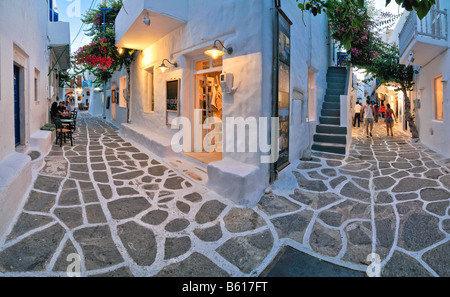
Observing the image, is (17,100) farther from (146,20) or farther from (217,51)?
(217,51)

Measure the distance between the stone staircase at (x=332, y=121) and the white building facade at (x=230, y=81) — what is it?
399mm

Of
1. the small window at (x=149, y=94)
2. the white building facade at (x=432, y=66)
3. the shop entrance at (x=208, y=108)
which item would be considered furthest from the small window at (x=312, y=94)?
the small window at (x=149, y=94)

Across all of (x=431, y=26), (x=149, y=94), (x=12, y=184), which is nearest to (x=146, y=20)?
(x=149, y=94)

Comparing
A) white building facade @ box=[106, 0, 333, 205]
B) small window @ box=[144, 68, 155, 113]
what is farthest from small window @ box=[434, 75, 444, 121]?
small window @ box=[144, 68, 155, 113]

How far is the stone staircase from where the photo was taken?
851 centimetres

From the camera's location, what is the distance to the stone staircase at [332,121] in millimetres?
8508

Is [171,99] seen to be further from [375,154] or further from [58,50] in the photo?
[58,50]

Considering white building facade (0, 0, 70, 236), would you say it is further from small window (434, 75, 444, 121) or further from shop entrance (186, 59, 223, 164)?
small window (434, 75, 444, 121)

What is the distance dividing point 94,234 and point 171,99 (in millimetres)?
5285

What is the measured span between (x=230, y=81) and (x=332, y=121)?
5426 millimetres

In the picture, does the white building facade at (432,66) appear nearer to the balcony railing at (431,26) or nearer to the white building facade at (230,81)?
the balcony railing at (431,26)

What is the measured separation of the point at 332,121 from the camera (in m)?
9.66

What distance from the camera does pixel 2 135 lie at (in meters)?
4.61
